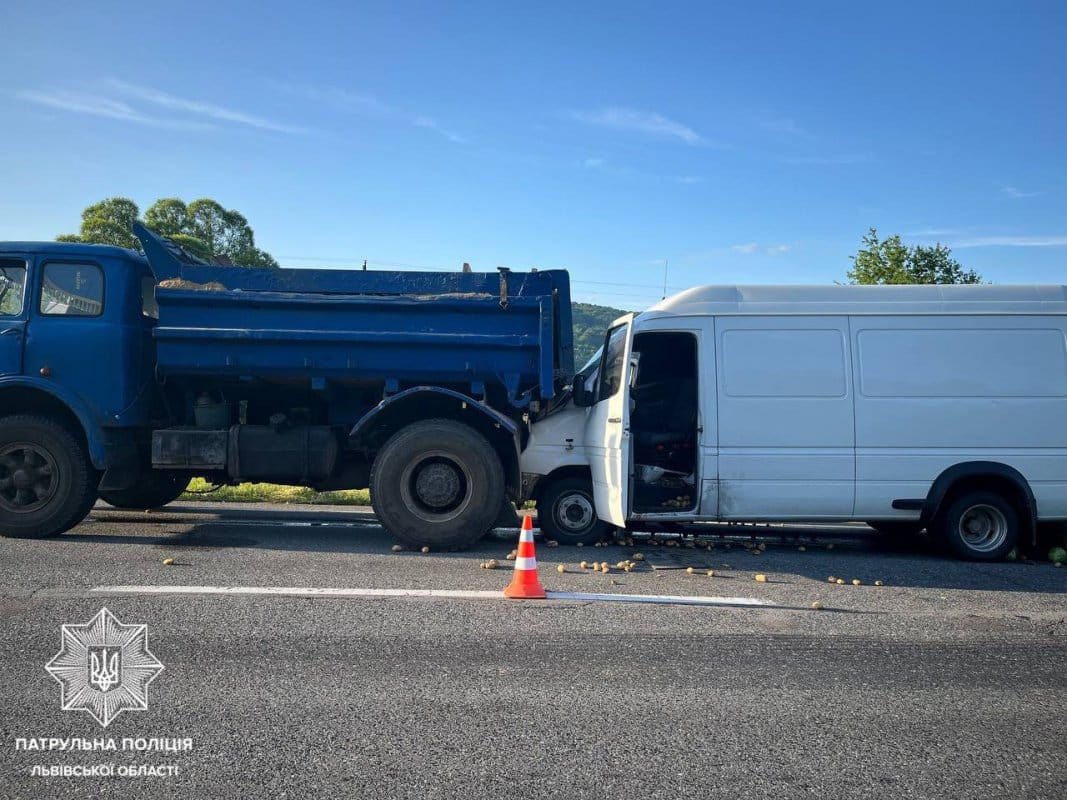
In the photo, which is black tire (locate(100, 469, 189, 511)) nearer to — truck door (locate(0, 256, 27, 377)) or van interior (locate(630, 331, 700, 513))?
truck door (locate(0, 256, 27, 377))

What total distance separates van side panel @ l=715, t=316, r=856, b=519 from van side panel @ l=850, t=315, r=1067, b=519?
0.61 ft

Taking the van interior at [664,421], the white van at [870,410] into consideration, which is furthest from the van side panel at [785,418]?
the van interior at [664,421]

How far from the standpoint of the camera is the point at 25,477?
7.23m

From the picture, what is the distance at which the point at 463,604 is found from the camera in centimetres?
521

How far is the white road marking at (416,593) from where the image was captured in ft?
17.5

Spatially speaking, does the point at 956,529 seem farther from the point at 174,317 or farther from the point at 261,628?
the point at 174,317

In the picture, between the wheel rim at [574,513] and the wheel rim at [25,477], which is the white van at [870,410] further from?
the wheel rim at [25,477]

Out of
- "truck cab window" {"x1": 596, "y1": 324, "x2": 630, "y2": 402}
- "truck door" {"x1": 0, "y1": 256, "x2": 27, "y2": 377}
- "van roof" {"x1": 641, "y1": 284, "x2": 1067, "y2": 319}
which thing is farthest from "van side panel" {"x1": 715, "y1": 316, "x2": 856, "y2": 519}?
"truck door" {"x1": 0, "y1": 256, "x2": 27, "y2": 377}

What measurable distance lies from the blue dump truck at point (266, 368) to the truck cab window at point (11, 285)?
0.6 inches

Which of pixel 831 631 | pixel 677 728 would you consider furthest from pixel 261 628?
pixel 831 631

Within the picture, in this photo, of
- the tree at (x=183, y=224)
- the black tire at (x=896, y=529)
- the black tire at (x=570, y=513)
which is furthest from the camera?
the tree at (x=183, y=224)

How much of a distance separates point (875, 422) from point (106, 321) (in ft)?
25.1

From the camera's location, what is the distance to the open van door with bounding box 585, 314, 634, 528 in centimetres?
693

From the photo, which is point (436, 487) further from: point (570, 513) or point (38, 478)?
point (38, 478)
